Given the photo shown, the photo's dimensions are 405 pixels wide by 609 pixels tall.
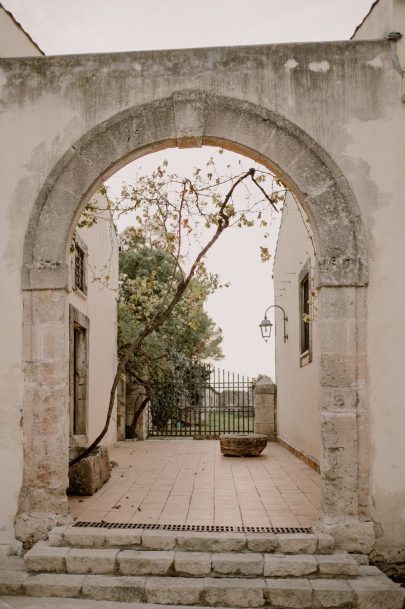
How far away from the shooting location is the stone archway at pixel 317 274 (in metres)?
5.17

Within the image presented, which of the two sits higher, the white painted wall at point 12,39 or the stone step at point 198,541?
the white painted wall at point 12,39

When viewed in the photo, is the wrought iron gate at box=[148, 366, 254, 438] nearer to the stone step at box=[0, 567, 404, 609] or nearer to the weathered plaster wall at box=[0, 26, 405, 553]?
the weathered plaster wall at box=[0, 26, 405, 553]

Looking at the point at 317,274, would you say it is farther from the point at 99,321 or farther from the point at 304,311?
the point at 99,321

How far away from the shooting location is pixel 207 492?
23.3 feet

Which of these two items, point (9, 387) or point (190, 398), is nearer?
point (9, 387)

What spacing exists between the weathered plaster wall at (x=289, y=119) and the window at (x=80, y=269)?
3.99 metres

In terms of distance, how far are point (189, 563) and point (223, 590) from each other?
0.37 metres

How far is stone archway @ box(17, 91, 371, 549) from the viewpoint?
5172 mm

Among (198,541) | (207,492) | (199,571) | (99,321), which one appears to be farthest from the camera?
(99,321)

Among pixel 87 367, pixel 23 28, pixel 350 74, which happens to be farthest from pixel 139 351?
pixel 350 74

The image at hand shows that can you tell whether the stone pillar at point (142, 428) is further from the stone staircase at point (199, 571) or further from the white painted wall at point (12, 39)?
the white painted wall at point (12, 39)

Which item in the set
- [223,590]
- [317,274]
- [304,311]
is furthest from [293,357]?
[223,590]

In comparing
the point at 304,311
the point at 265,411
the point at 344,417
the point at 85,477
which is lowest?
the point at 265,411

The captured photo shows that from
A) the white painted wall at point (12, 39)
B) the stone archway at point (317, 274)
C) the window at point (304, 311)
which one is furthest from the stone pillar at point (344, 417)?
the window at point (304, 311)
